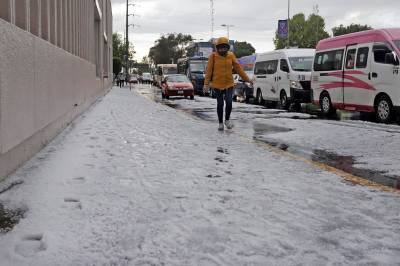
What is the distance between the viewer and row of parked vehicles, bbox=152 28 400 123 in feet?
42.1

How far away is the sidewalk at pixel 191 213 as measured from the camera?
3.18 metres

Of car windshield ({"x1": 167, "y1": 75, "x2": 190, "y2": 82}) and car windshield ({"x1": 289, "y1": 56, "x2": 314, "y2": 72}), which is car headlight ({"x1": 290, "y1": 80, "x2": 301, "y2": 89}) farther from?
car windshield ({"x1": 167, "y1": 75, "x2": 190, "y2": 82})

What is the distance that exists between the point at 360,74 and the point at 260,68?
26.8 ft

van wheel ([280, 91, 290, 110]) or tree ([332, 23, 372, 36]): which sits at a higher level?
tree ([332, 23, 372, 36])

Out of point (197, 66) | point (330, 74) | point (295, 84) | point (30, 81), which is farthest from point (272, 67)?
point (197, 66)

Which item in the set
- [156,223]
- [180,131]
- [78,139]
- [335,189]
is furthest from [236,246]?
[180,131]

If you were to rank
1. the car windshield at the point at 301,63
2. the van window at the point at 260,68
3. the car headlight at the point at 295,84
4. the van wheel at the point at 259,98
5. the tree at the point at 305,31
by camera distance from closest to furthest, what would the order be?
the car headlight at the point at 295,84 → the car windshield at the point at 301,63 → the van window at the point at 260,68 → the van wheel at the point at 259,98 → the tree at the point at 305,31

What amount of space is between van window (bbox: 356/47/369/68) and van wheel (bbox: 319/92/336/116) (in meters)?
2.00

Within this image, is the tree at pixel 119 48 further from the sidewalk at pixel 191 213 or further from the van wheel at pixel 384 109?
the sidewalk at pixel 191 213

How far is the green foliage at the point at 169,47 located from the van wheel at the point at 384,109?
13189cm

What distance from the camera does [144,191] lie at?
4.77 m

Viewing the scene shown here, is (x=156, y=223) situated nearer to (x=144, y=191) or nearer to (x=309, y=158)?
(x=144, y=191)

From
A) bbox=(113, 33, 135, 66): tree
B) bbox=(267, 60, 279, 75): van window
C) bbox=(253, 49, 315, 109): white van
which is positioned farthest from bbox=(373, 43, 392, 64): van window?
bbox=(113, 33, 135, 66): tree

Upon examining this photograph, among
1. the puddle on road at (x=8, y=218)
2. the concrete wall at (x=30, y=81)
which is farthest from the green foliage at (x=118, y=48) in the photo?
the puddle on road at (x=8, y=218)
